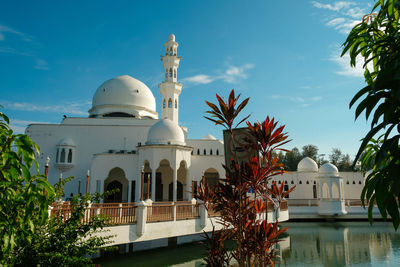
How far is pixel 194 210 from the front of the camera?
14094 mm

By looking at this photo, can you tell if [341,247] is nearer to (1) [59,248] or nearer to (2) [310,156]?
(1) [59,248]

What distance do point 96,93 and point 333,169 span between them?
1024 inches

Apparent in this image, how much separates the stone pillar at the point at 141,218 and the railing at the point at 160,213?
0.49 metres

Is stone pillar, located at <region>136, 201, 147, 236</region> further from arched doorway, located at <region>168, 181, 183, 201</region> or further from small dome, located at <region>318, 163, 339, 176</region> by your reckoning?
small dome, located at <region>318, 163, 339, 176</region>

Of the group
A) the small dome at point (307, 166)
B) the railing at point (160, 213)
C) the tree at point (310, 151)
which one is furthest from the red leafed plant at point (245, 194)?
the tree at point (310, 151)

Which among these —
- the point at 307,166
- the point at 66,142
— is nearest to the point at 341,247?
the point at 307,166

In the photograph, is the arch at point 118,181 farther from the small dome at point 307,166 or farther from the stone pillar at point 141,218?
the small dome at point 307,166

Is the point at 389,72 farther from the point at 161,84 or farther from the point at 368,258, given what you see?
the point at 161,84

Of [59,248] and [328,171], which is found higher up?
[328,171]

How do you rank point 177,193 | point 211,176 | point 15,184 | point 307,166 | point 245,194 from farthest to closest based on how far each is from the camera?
point 307,166
point 211,176
point 177,193
point 245,194
point 15,184

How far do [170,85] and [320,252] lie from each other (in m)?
19.9

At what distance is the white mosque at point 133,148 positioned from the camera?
2350 cm

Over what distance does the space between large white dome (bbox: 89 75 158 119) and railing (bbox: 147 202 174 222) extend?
1854 cm

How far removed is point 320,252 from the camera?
14.0 m
